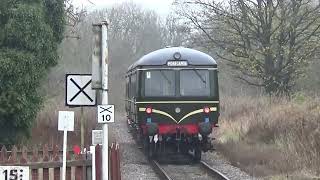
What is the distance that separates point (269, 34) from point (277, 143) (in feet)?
55.9

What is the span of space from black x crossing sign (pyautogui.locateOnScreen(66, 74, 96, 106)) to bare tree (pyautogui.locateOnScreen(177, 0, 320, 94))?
2350 centimetres

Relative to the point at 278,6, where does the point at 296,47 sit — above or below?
below

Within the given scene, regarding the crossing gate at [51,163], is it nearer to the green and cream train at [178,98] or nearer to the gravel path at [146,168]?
the gravel path at [146,168]

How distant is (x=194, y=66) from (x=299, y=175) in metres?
5.29

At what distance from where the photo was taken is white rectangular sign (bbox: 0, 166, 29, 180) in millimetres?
7660

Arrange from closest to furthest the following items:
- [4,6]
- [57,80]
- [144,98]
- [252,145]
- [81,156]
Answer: [81,156]
[4,6]
[144,98]
[252,145]
[57,80]

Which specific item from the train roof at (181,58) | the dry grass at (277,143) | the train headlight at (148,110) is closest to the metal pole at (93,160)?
the dry grass at (277,143)

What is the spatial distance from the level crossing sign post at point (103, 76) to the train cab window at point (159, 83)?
6.81 meters

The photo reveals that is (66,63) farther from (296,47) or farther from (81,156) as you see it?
(81,156)

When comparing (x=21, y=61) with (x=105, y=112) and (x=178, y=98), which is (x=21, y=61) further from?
(x=105, y=112)

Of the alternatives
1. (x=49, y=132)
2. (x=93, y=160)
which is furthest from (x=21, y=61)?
(x=93, y=160)

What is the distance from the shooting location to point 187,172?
48.0 ft

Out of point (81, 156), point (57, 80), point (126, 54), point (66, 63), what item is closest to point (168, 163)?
point (81, 156)

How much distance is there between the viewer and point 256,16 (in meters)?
33.2
